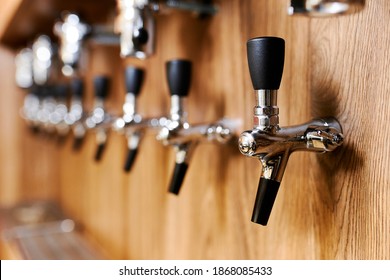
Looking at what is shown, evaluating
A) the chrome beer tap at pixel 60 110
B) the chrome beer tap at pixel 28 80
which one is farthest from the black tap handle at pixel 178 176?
the chrome beer tap at pixel 28 80

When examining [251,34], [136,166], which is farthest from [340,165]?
[136,166]

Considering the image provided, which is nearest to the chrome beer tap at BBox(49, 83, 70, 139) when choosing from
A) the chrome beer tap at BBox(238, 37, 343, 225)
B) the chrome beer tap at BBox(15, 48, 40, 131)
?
the chrome beer tap at BBox(15, 48, 40, 131)

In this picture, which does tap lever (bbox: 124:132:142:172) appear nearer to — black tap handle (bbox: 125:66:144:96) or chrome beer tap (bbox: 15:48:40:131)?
black tap handle (bbox: 125:66:144:96)

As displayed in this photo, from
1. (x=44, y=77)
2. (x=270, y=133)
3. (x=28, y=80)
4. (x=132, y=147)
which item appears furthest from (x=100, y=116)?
(x=28, y=80)

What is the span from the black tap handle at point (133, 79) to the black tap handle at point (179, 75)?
0.20 m

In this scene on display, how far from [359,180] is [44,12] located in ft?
3.81

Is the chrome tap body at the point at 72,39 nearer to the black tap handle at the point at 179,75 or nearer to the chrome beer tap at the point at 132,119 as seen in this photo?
the chrome beer tap at the point at 132,119

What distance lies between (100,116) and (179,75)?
45 centimetres

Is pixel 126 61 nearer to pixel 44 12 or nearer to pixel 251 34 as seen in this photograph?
pixel 44 12

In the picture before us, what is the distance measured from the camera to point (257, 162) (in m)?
0.78

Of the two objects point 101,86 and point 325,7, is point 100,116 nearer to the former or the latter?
point 101,86

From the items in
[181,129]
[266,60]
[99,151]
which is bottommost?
[99,151]

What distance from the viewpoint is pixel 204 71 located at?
0.94 m

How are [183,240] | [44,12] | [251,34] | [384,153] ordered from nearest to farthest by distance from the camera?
[384,153]
[251,34]
[183,240]
[44,12]
